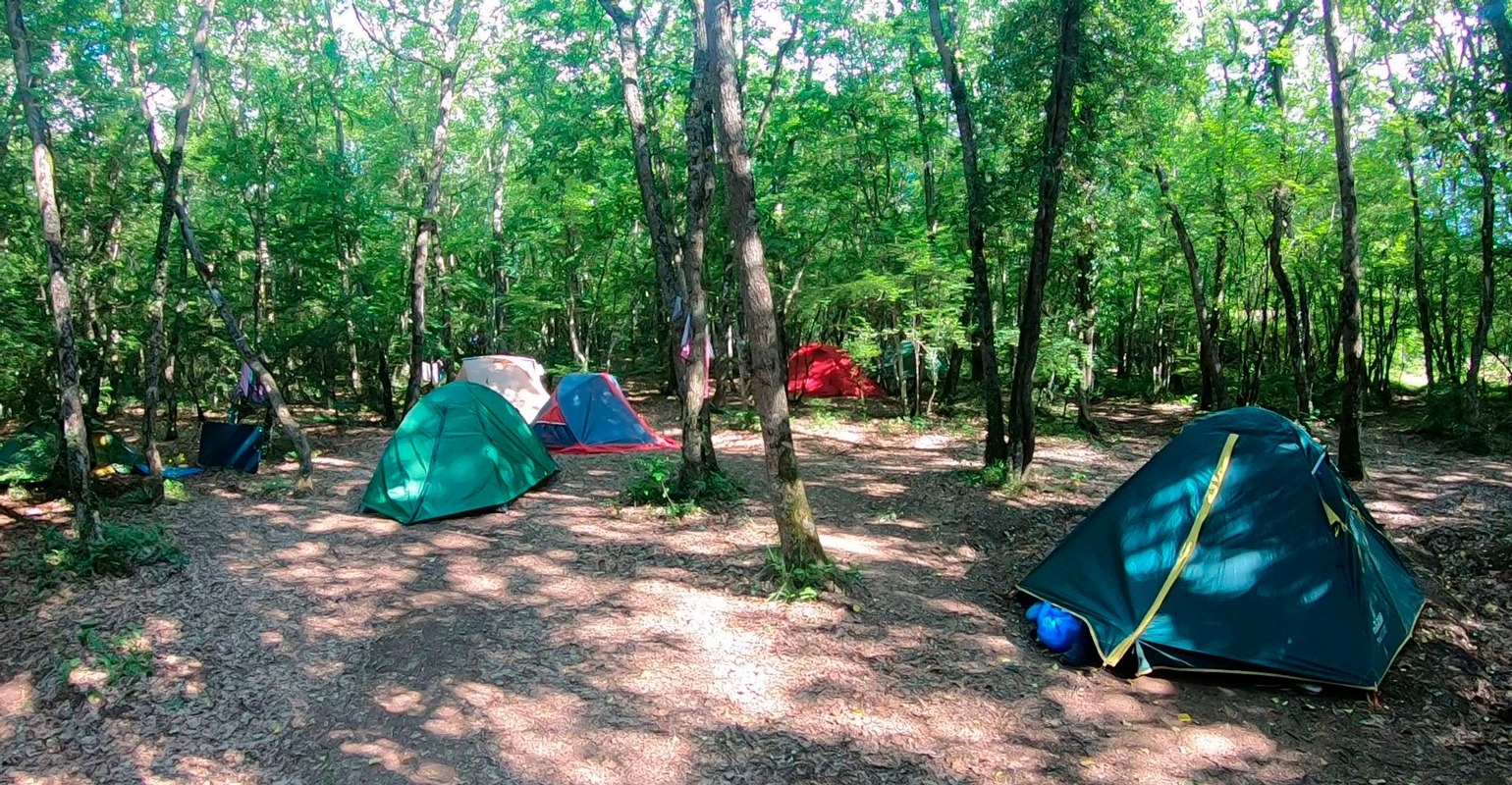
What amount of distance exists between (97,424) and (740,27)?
12841 mm

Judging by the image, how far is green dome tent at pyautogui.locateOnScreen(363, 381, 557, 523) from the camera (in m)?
8.99

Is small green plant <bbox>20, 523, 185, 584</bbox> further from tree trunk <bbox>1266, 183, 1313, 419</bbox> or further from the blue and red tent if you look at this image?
tree trunk <bbox>1266, 183, 1313, 419</bbox>

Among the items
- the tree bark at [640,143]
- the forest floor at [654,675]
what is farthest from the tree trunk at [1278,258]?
the tree bark at [640,143]

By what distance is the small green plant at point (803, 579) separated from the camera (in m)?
6.35

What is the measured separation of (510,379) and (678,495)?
723 cm

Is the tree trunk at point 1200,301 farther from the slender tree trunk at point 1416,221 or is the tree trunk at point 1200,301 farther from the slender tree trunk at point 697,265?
the slender tree trunk at point 697,265

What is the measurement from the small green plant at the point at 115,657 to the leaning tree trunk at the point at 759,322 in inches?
184

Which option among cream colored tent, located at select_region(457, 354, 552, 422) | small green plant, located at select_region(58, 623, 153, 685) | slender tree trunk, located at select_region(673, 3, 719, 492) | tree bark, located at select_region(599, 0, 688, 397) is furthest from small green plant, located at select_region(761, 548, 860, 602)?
cream colored tent, located at select_region(457, 354, 552, 422)

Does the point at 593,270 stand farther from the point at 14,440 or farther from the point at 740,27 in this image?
the point at 14,440

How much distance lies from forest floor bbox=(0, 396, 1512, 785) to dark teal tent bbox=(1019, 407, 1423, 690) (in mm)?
229

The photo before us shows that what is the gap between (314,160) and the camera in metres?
15.3

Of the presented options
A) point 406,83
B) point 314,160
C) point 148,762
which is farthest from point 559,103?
point 406,83

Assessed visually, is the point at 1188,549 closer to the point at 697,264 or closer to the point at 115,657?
the point at 697,264

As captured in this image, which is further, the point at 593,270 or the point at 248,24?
the point at 593,270
